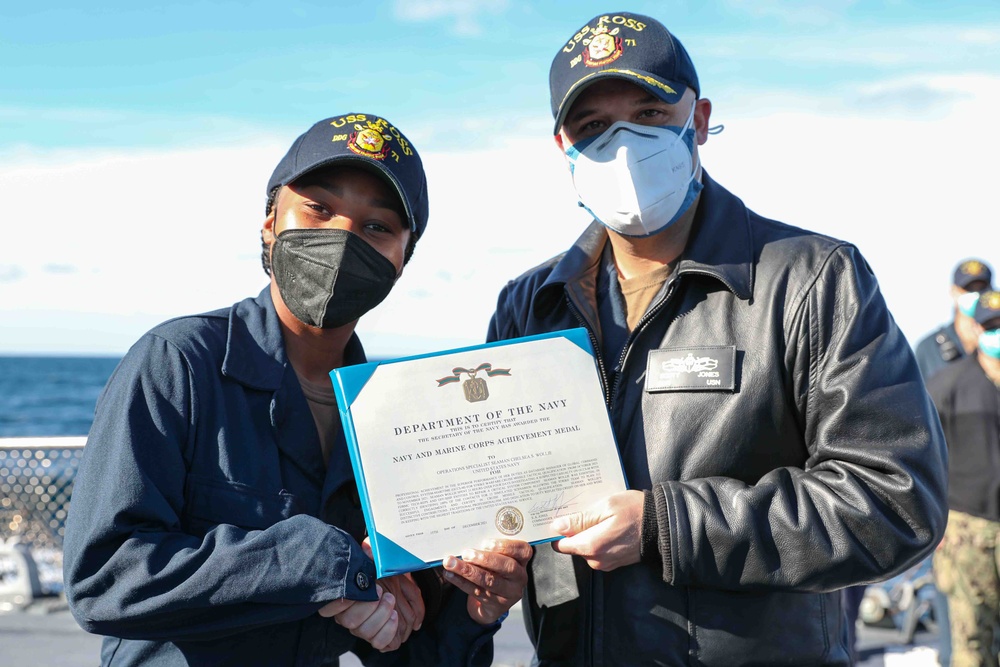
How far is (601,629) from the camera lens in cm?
256

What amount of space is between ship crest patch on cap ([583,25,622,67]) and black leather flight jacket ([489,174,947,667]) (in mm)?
529

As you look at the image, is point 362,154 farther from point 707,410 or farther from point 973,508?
point 973,508

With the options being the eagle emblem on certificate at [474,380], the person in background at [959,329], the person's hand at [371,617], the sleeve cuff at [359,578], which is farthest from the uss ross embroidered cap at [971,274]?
the sleeve cuff at [359,578]

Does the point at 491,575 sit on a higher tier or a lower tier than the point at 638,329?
lower

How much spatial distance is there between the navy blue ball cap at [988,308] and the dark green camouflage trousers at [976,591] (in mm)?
1341

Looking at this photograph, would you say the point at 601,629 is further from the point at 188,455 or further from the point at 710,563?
the point at 188,455

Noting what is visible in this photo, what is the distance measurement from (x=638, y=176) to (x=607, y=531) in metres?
1.00

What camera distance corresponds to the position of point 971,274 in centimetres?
769

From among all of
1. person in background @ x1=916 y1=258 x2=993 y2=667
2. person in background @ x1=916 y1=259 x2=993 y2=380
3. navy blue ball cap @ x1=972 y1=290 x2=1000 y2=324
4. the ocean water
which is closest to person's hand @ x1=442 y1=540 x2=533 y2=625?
person in background @ x1=916 y1=258 x2=993 y2=667

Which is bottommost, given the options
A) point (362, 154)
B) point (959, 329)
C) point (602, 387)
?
point (959, 329)

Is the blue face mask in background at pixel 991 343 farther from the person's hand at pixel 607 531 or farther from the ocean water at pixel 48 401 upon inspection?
the ocean water at pixel 48 401

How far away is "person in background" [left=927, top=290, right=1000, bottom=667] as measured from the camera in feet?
20.1
